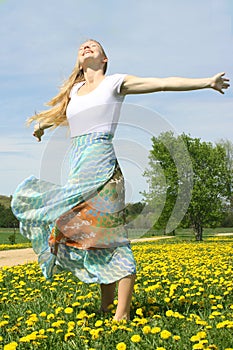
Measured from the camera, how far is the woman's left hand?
375cm

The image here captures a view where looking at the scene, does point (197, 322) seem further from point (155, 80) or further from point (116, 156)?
point (155, 80)

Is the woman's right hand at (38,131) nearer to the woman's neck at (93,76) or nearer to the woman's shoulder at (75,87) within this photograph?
the woman's shoulder at (75,87)

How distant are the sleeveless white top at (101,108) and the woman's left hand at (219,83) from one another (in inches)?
30.1

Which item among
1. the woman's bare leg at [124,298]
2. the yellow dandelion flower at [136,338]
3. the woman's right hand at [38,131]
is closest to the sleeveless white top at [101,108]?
the woman's right hand at [38,131]

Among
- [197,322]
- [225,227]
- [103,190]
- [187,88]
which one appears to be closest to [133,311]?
[197,322]

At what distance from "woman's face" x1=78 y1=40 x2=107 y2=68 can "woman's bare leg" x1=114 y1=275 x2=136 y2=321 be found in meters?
1.81

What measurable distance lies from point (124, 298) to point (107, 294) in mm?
453

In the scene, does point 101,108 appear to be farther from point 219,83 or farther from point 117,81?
point 219,83

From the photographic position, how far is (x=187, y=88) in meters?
3.85

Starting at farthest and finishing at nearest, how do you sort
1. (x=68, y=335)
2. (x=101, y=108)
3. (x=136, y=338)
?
(x=101, y=108) → (x=68, y=335) → (x=136, y=338)

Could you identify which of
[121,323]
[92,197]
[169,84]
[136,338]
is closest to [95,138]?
[92,197]

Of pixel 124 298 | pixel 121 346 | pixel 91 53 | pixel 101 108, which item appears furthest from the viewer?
pixel 91 53

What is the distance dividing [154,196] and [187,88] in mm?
1254

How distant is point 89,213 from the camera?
4.07 metres
